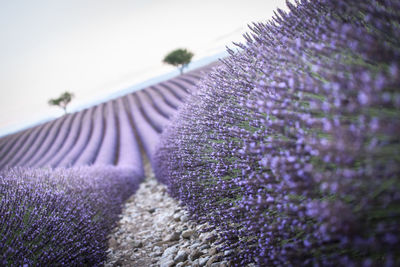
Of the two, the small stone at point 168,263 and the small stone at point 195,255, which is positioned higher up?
the small stone at point 195,255

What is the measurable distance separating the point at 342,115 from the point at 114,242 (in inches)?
114

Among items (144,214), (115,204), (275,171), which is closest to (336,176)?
(275,171)

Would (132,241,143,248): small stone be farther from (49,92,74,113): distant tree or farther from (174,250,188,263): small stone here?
(49,92,74,113): distant tree

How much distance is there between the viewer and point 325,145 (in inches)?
28.9

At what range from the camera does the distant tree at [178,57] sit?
26.6 m

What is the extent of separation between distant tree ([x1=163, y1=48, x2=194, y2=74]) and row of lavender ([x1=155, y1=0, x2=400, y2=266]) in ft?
86.1

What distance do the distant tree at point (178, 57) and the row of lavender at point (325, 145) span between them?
26.3 metres

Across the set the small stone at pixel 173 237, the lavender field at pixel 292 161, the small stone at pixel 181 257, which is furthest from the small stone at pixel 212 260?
the small stone at pixel 173 237

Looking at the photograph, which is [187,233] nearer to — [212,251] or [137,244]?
[212,251]

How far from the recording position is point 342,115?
0.87m

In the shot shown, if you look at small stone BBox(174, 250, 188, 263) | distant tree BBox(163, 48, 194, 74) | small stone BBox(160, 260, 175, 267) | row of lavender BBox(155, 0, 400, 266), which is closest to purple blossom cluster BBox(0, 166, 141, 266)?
small stone BBox(160, 260, 175, 267)

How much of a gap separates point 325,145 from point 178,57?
2741 cm

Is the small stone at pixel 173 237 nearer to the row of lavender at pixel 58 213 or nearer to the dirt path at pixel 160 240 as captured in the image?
the dirt path at pixel 160 240

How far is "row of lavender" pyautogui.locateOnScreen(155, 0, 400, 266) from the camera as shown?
67cm
